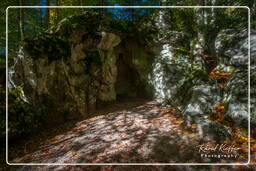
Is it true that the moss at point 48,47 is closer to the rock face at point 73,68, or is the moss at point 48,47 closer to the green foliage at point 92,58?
the rock face at point 73,68

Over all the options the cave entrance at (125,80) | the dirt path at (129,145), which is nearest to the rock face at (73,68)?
the cave entrance at (125,80)

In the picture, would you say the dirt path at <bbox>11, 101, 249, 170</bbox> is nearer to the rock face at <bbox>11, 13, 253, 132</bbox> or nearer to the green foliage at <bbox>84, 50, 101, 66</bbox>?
the rock face at <bbox>11, 13, 253, 132</bbox>

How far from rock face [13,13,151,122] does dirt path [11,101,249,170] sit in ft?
4.98

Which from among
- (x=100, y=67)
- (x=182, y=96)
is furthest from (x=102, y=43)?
(x=182, y=96)

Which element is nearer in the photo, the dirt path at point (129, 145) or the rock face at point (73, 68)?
the dirt path at point (129, 145)

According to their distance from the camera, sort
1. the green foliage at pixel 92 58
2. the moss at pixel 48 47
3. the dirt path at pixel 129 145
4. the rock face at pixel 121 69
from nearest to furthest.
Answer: the dirt path at pixel 129 145 < the rock face at pixel 121 69 < the moss at pixel 48 47 < the green foliage at pixel 92 58

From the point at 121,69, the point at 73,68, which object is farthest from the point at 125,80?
the point at 73,68

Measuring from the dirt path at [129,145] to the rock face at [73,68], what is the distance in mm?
1517

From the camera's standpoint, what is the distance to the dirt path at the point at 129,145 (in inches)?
102

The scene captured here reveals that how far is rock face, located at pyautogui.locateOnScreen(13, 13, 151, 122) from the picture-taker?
4.38 meters

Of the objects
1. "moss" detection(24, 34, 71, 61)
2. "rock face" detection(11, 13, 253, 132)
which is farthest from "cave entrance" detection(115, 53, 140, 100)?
"moss" detection(24, 34, 71, 61)

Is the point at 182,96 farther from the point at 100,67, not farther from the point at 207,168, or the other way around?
the point at 100,67

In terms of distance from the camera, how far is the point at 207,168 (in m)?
2.24

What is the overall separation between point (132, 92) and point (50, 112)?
4603mm
